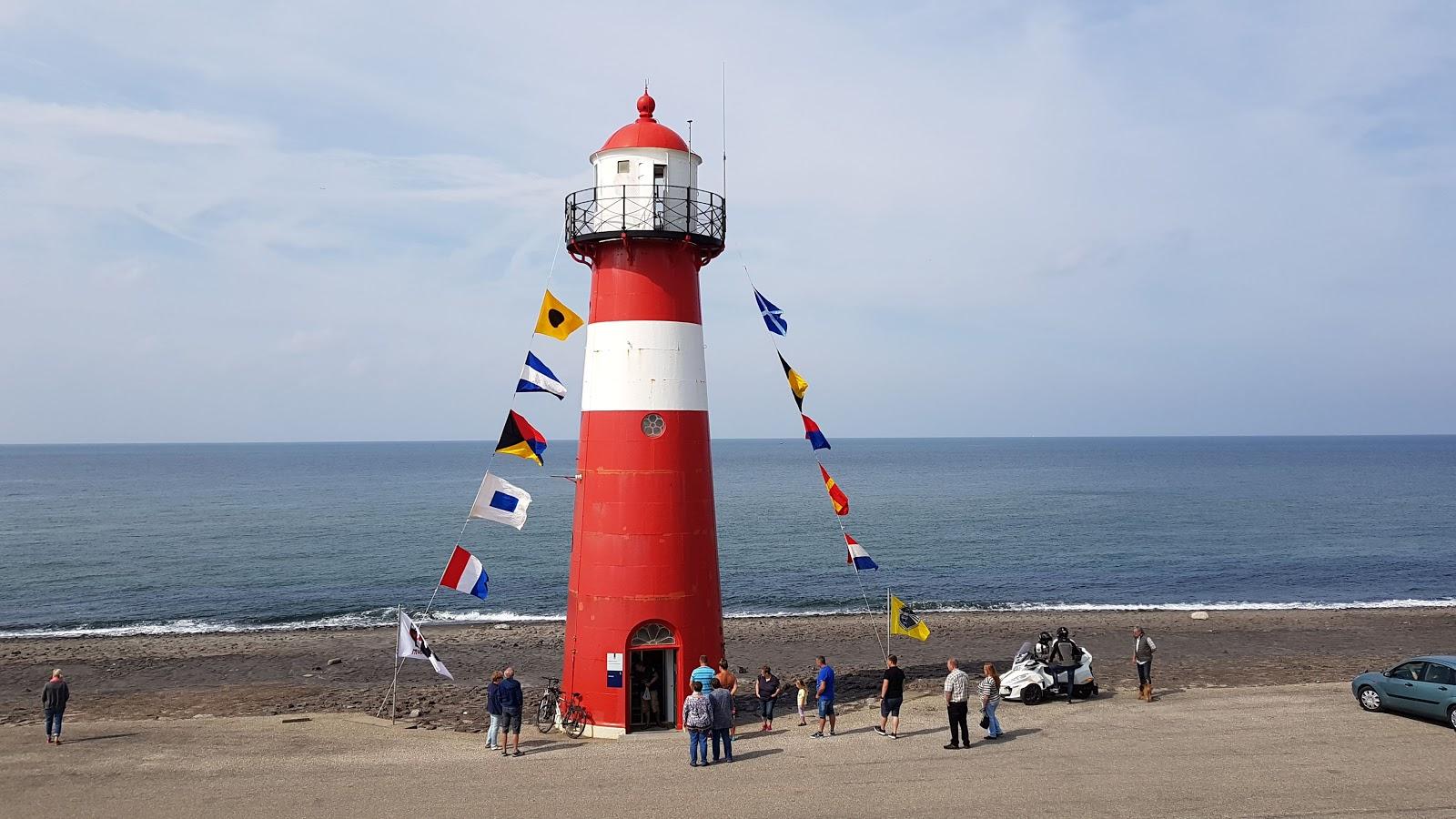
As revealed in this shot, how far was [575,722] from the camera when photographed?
1587cm

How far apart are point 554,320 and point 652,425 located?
2.53 m

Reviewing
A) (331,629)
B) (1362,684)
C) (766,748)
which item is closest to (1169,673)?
(1362,684)

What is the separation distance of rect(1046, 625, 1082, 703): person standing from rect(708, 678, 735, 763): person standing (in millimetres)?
7173

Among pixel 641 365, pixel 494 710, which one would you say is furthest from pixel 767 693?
pixel 641 365

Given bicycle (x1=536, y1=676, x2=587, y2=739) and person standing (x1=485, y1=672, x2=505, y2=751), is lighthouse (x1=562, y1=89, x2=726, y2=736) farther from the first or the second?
person standing (x1=485, y1=672, x2=505, y2=751)

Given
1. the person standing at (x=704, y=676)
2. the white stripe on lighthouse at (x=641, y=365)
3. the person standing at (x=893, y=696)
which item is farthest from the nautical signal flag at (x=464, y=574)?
the person standing at (x=893, y=696)

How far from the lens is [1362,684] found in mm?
→ 16156

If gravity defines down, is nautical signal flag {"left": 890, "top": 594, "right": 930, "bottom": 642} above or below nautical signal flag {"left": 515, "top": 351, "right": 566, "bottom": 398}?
below

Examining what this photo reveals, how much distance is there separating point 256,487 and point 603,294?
114102 mm

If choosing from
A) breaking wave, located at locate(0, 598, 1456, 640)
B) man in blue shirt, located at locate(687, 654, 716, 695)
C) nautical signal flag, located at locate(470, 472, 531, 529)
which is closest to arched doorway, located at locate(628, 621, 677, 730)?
man in blue shirt, located at locate(687, 654, 716, 695)

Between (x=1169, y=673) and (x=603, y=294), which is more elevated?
(x=603, y=294)

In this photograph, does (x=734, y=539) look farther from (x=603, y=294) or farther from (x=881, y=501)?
(x=603, y=294)

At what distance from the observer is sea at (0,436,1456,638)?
128 feet

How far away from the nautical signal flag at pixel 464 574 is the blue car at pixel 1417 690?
50.1 feet
